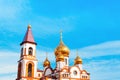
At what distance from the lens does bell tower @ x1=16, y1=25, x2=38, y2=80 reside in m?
46.6

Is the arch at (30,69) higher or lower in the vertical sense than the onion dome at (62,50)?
lower

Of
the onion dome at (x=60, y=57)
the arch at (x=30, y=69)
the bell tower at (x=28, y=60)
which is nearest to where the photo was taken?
the bell tower at (x=28, y=60)

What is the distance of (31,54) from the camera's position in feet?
159

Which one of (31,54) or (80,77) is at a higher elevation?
(31,54)

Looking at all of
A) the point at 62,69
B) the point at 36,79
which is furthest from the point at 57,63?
the point at 36,79

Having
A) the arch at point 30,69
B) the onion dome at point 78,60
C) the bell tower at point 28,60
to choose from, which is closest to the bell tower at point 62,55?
the onion dome at point 78,60

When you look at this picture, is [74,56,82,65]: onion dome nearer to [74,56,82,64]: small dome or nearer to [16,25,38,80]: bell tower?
[74,56,82,64]: small dome

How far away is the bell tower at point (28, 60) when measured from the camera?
4662cm

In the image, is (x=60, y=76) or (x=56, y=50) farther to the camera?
(x=56, y=50)

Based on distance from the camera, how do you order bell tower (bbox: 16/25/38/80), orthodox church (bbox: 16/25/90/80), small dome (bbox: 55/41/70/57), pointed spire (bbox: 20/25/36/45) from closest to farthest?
bell tower (bbox: 16/25/38/80)
orthodox church (bbox: 16/25/90/80)
pointed spire (bbox: 20/25/36/45)
small dome (bbox: 55/41/70/57)

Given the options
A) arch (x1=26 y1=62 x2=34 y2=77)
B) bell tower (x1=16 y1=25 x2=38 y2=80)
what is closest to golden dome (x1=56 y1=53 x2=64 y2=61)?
bell tower (x1=16 y1=25 x2=38 y2=80)

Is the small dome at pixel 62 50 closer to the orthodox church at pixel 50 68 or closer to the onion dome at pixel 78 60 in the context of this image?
the orthodox church at pixel 50 68

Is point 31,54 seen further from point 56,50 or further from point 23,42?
point 56,50

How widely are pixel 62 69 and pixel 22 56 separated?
7446mm
